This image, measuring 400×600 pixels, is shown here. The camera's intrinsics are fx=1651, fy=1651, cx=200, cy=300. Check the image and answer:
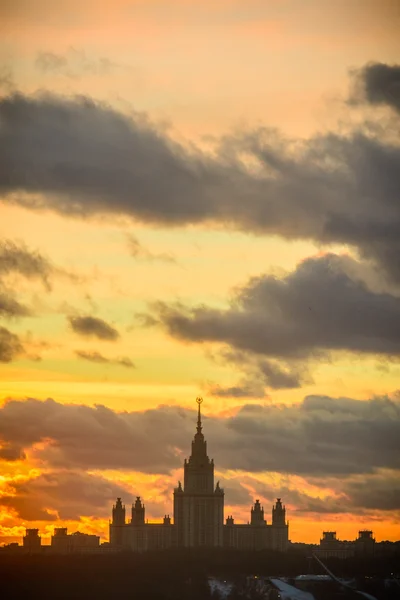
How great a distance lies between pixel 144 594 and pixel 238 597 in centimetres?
1197

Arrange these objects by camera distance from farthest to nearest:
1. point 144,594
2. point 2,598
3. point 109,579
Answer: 1. point 109,579
2. point 144,594
3. point 2,598

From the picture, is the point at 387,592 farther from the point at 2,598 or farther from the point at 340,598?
the point at 2,598

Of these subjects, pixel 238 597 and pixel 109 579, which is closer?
pixel 238 597

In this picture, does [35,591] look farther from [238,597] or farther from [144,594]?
[238,597]

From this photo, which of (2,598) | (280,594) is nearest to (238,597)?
(280,594)

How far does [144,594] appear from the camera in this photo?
181750 millimetres

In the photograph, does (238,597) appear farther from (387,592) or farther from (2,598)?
(2,598)

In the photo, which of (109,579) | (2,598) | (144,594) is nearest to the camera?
(2,598)

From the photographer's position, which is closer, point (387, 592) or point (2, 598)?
point (2, 598)

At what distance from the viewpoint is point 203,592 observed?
19200 cm

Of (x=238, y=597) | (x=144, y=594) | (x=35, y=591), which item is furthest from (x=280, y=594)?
(x=35, y=591)

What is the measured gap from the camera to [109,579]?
654ft

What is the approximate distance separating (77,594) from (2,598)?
11.4m

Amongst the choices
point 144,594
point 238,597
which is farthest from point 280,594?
point 144,594
